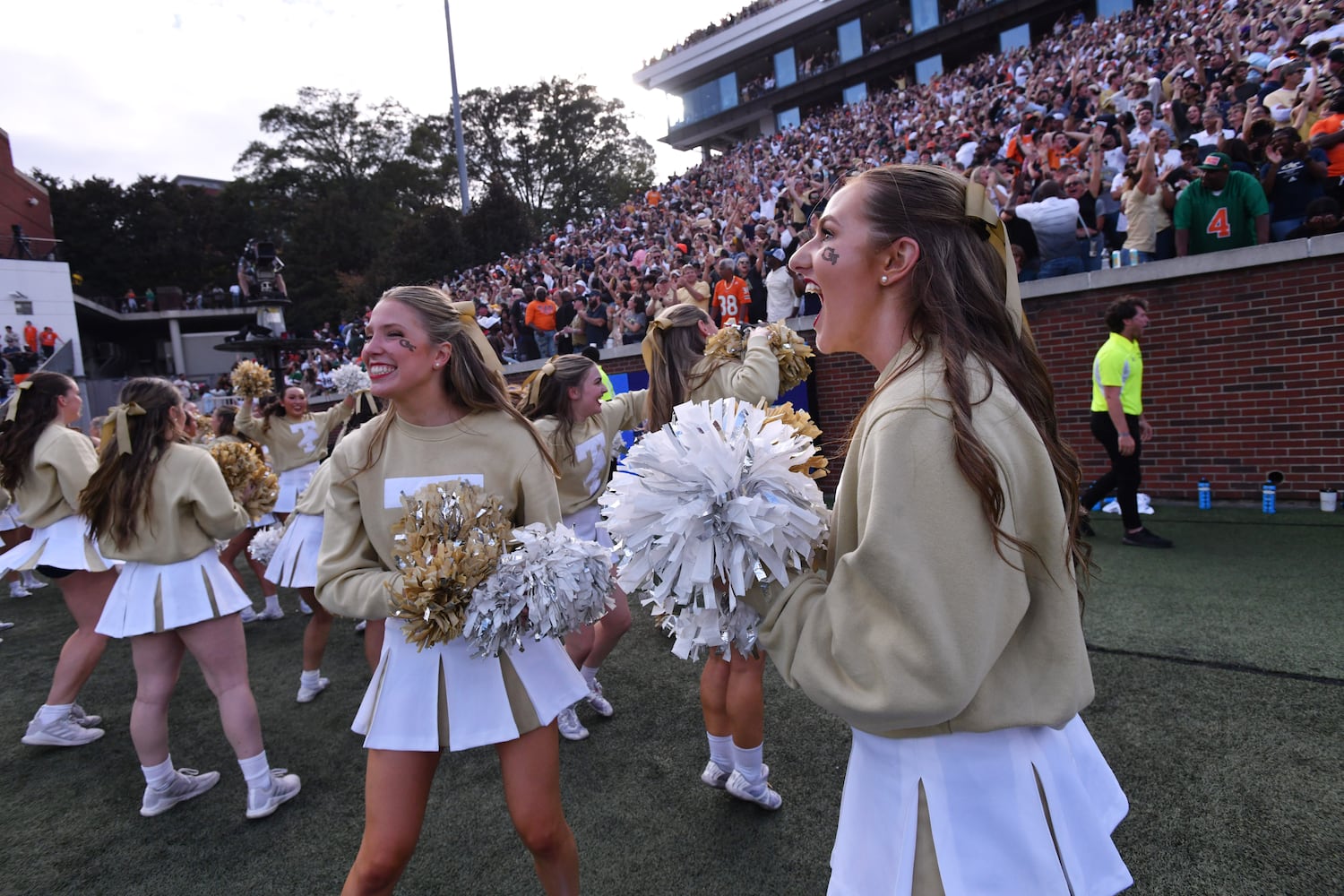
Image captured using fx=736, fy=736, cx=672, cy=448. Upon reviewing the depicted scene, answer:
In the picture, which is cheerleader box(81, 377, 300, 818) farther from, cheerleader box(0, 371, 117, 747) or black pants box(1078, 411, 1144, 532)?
black pants box(1078, 411, 1144, 532)

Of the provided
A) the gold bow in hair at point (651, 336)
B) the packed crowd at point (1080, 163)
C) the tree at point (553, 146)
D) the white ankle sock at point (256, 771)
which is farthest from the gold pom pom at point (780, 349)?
the tree at point (553, 146)

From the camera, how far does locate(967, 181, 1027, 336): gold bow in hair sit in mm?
1289

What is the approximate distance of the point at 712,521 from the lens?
4.05 feet

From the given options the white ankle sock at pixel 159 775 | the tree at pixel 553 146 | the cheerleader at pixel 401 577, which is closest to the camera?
the cheerleader at pixel 401 577

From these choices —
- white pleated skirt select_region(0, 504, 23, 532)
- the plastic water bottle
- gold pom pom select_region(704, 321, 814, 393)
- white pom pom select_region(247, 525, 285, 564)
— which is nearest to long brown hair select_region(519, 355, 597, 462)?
gold pom pom select_region(704, 321, 814, 393)

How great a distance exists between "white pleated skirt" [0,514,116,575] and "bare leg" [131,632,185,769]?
1138mm

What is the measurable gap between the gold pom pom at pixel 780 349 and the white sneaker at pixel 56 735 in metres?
4.17

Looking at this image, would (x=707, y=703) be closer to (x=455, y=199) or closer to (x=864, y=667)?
(x=864, y=667)

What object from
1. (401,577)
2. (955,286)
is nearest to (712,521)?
(955,286)

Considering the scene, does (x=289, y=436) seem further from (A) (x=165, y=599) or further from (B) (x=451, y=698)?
(B) (x=451, y=698)

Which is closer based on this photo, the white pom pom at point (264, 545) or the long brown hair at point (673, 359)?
the long brown hair at point (673, 359)

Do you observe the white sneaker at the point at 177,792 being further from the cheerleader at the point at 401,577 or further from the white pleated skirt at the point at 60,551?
the cheerleader at the point at 401,577

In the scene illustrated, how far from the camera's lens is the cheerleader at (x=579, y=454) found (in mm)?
3824

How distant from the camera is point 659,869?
2.71 metres
